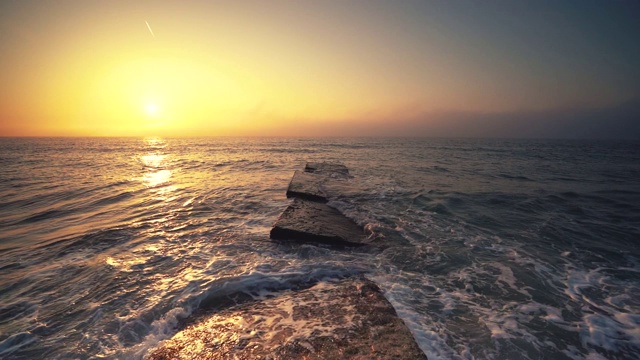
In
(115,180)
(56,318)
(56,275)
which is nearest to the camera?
(56,318)

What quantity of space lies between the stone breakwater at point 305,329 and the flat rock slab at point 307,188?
6.14 meters

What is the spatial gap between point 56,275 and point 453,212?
11.4 m

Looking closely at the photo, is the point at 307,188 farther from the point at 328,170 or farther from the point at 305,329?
the point at 305,329

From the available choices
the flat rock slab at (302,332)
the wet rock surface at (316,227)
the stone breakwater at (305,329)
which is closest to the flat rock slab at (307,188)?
the wet rock surface at (316,227)

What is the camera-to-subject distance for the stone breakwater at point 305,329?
10.0ft

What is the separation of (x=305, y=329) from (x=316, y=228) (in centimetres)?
363

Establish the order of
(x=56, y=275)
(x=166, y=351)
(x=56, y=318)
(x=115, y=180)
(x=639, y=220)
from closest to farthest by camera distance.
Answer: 1. (x=166, y=351)
2. (x=56, y=318)
3. (x=56, y=275)
4. (x=639, y=220)
5. (x=115, y=180)

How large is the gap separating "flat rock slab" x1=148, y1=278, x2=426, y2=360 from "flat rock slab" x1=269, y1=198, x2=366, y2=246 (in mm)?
2324

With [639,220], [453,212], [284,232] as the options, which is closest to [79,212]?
[284,232]

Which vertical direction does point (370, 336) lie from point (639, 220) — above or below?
above

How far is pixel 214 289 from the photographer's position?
463 cm

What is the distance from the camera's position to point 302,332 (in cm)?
343

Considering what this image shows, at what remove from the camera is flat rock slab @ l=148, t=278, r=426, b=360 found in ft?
9.98

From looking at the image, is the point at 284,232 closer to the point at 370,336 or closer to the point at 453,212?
the point at 370,336
